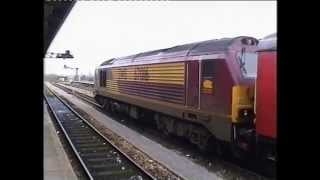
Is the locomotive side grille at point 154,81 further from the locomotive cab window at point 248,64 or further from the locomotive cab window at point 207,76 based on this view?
the locomotive cab window at point 248,64

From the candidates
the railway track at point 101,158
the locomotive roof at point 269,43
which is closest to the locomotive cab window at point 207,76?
the locomotive roof at point 269,43

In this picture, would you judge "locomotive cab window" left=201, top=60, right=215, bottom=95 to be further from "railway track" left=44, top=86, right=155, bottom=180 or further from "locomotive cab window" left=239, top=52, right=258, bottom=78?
"railway track" left=44, top=86, right=155, bottom=180

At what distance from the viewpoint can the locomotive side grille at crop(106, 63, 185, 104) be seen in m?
12.1

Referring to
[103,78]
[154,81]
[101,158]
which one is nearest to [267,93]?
[101,158]

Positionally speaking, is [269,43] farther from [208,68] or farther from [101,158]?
[101,158]

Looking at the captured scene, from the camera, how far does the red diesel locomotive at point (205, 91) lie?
943cm

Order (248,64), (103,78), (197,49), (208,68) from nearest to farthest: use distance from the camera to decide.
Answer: (248,64)
(208,68)
(197,49)
(103,78)

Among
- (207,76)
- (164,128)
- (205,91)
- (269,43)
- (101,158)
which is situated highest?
(269,43)

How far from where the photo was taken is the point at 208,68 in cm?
1047

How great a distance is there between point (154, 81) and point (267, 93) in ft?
22.1

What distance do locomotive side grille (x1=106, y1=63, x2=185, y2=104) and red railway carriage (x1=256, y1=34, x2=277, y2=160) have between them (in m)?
3.64
